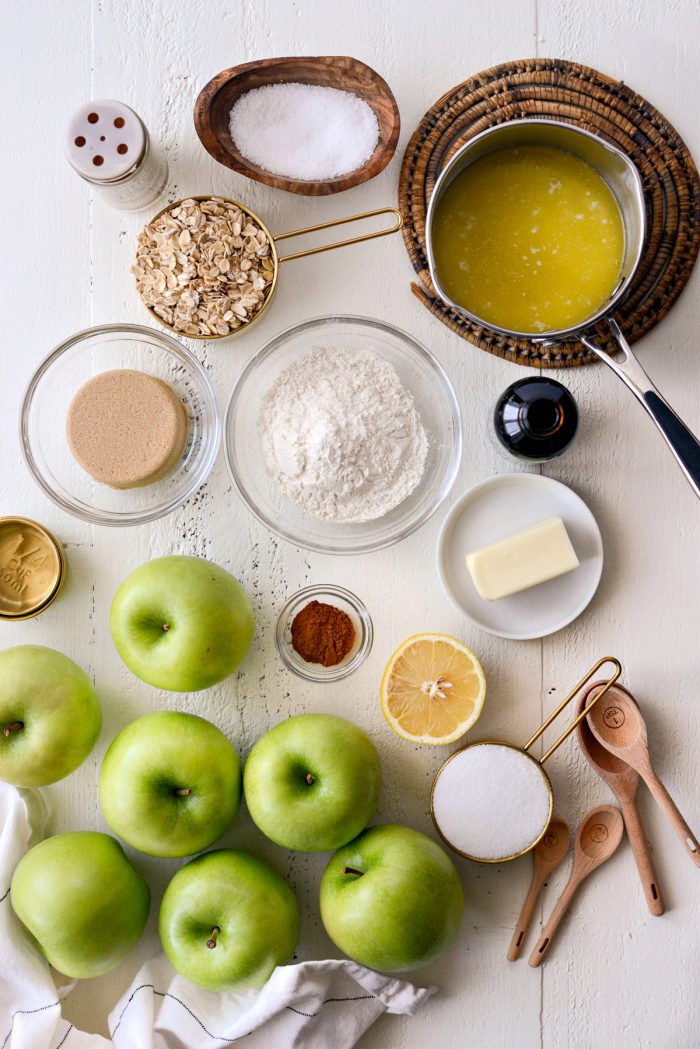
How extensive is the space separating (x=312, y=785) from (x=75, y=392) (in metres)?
0.68

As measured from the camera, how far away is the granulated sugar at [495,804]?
1.21 meters

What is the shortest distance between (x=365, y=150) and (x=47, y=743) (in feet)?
3.18

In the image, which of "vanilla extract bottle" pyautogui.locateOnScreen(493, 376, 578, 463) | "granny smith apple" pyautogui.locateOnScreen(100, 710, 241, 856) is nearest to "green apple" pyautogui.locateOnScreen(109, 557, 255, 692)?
"granny smith apple" pyautogui.locateOnScreen(100, 710, 241, 856)

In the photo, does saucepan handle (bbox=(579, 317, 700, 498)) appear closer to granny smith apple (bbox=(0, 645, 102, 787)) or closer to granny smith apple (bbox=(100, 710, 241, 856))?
granny smith apple (bbox=(100, 710, 241, 856))

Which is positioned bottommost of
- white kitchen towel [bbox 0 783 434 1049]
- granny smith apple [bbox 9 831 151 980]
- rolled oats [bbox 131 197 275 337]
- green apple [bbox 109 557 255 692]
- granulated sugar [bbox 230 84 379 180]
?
white kitchen towel [bbox 0 783 434 1049]

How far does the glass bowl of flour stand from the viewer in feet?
3.97

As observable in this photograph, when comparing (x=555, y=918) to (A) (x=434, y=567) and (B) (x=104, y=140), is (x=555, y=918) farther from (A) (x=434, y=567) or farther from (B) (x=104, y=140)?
(B) (x=104, y=140)

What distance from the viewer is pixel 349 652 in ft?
4.18

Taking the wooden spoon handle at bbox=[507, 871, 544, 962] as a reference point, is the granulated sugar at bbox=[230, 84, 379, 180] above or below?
above

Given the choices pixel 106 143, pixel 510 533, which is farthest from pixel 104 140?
pixel 510 533

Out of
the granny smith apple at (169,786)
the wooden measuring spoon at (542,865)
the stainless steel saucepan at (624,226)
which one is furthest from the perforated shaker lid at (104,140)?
the wooden measuring spoon at (542,865)

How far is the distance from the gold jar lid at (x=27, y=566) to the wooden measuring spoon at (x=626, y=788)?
2.70ft

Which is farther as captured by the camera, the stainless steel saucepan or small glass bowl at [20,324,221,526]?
small glass bowl at [20,324,221,526]

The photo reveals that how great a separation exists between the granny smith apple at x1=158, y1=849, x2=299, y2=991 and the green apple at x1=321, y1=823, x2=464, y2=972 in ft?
0.25
